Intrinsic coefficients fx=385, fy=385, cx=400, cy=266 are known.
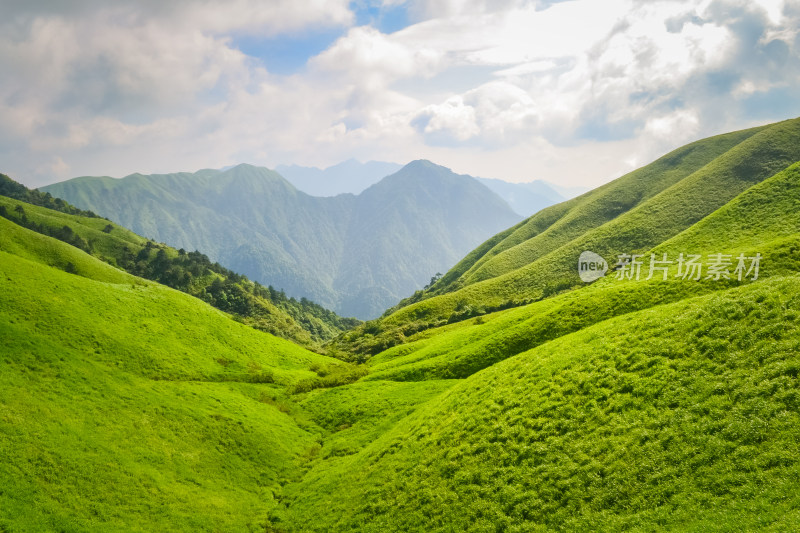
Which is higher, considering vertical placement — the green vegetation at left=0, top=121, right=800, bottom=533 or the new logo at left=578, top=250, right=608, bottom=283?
the new logo at left=578, top=250, right=608, bottom=283

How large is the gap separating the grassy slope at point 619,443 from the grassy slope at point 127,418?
323 inches

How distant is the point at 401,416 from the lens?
45312 millimetres

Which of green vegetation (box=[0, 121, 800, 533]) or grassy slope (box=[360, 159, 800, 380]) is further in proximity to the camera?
grassy slope (box=[360, 159, 800, 380])

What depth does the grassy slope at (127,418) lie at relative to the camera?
28.7 m

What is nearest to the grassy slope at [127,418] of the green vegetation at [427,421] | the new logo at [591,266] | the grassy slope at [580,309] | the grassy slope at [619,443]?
the green vegetation at [427,421]

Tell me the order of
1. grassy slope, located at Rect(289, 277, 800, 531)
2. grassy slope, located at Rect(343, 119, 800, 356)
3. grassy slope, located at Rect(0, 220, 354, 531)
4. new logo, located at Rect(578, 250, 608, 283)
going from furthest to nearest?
grassy slope, located at Rect(343, 119, 800, 356) < new logo, located at Rect(578, 250, 608, 283) < grassy slope, located at Rect(0, 220, 354, 531) < grassy slope, located at Rect(289, 277, 800, 531)

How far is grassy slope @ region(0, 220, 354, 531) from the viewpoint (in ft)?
94.1

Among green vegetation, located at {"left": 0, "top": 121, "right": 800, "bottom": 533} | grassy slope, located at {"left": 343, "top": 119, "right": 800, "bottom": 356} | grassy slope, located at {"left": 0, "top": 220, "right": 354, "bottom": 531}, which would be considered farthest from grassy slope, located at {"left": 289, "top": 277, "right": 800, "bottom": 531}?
grassy slope, located at {"left": 343, "top": 119, "right": 800, "bottom": 356}

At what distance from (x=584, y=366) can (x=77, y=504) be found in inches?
1561

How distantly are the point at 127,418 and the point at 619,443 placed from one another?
142ft

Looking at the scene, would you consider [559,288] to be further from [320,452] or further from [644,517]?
[644,517]

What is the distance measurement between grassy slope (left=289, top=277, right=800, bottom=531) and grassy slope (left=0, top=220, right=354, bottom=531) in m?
8.20

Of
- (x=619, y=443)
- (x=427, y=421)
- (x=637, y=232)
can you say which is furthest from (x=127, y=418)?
(x=637, y=232)

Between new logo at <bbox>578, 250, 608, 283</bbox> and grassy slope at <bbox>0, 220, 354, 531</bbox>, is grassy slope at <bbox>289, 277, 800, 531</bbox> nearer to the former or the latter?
grassy slope at <bbox>0, 220, 354, 531</bbox>
